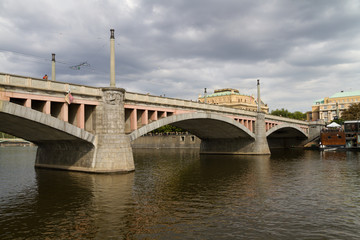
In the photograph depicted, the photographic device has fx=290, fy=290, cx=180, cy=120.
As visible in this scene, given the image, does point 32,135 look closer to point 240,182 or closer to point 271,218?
point 240,182

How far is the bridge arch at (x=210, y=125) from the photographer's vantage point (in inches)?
1815

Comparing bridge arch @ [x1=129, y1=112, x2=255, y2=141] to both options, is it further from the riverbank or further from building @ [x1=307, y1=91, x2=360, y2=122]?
the riverbank

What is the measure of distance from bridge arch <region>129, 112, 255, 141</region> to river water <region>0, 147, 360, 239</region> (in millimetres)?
16378

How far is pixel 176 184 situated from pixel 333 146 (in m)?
67.5

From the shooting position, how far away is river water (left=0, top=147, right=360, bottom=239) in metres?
14.5

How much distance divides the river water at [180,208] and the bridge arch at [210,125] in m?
16.4

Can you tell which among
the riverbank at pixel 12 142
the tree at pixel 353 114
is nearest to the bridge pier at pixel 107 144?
the tree at pixel 353 114

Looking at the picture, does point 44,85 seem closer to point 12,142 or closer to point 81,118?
point 81,118

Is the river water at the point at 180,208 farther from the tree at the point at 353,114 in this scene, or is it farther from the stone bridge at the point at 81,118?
the tree at the point at 353,114

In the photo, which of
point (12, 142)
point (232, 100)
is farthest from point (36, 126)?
point (12, 142)

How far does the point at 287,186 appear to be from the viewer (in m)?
26.2

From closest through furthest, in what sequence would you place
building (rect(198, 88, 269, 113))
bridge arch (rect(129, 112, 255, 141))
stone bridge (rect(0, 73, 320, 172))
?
stone bridge (rect(0, 73, 320, 172)) < bridge arch (rect(129, 112, 255, 141)) < building (rect(198, 88, 269, 113))

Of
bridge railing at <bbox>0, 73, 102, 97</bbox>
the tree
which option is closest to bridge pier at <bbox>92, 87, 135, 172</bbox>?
bridge railing at <bbox>0, 73, 102, 97</bbox>

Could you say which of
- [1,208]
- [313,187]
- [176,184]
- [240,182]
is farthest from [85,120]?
[313,187]
